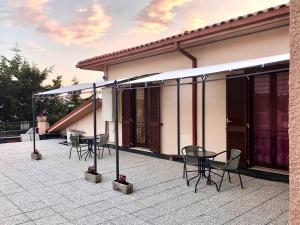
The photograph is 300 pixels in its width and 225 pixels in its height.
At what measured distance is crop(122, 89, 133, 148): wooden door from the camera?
32.0 ft

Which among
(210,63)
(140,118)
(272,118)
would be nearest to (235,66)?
(272,118)

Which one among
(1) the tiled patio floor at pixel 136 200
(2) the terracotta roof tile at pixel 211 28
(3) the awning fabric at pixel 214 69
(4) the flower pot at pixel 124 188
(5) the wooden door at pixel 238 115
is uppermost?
(2) the terracotta roof tile at pixel 211 28

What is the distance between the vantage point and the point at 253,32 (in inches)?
245

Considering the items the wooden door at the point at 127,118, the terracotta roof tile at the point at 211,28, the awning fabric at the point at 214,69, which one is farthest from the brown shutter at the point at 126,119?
the awning fabric at the point at 214,69

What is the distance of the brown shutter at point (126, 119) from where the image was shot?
9.77 metres

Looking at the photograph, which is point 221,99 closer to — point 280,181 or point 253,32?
point 253,32

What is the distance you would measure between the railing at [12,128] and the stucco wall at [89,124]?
4.11 meters

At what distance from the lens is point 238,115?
21.3ft

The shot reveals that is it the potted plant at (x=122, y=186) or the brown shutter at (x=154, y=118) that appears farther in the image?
the brown shutter at (x=154, y=118)

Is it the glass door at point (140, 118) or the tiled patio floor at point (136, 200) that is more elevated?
the glass door at point (140, 118)

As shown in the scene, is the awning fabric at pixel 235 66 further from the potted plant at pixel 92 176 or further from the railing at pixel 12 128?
the railing at pixel 12 128

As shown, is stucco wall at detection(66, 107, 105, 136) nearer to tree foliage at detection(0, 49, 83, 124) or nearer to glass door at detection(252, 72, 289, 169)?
glass door at detection(252, 72, 289, 169)

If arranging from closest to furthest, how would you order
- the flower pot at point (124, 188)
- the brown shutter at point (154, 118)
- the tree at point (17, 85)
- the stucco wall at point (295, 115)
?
the stucco wall at point (295, 115) → the flower pot at point (124, 188) → the brown shutter at point (154, 118) → the tree at point (17, 85)

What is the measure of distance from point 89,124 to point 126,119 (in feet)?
11.2
